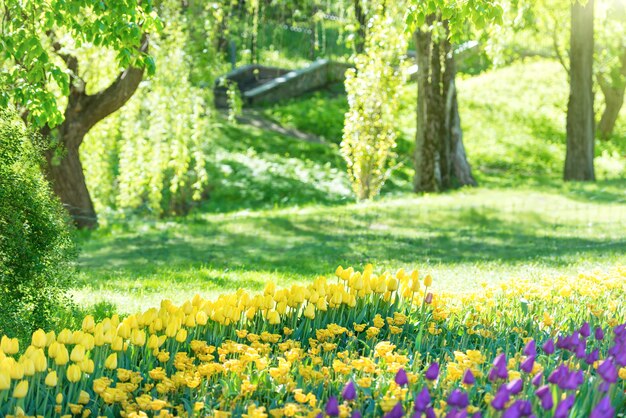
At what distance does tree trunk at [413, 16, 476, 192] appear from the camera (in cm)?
1588

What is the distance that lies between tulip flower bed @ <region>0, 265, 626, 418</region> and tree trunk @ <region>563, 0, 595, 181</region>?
1243 centimetres

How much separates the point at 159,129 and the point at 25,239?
26.7ft

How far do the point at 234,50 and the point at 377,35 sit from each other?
41.3 ft

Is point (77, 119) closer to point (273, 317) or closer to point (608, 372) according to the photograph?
point (273, 317)

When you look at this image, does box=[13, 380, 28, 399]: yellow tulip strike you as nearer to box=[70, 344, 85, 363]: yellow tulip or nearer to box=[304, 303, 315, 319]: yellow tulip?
box=[70, 344, 85, 363]: yellow tulip

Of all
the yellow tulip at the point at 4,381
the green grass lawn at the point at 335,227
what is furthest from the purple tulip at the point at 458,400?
the green grass lawn at the point at 335,227

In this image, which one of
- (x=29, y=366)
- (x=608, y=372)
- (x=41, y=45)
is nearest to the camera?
(x=608, y=372)

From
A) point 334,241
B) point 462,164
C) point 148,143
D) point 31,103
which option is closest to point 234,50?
point 462,164

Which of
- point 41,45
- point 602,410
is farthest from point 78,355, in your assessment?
point 41,45

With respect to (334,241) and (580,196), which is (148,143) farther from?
(580,196)

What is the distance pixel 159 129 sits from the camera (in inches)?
513

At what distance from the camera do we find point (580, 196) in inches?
588

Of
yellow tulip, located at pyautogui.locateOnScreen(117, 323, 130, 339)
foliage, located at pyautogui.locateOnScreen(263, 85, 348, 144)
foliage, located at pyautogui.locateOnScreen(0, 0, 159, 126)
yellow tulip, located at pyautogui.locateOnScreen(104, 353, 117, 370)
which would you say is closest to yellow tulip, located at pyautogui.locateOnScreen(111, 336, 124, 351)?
yellow tulip, located at pyautogui.locateOnScreen(117, 323, 130, 339)

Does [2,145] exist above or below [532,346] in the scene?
above
